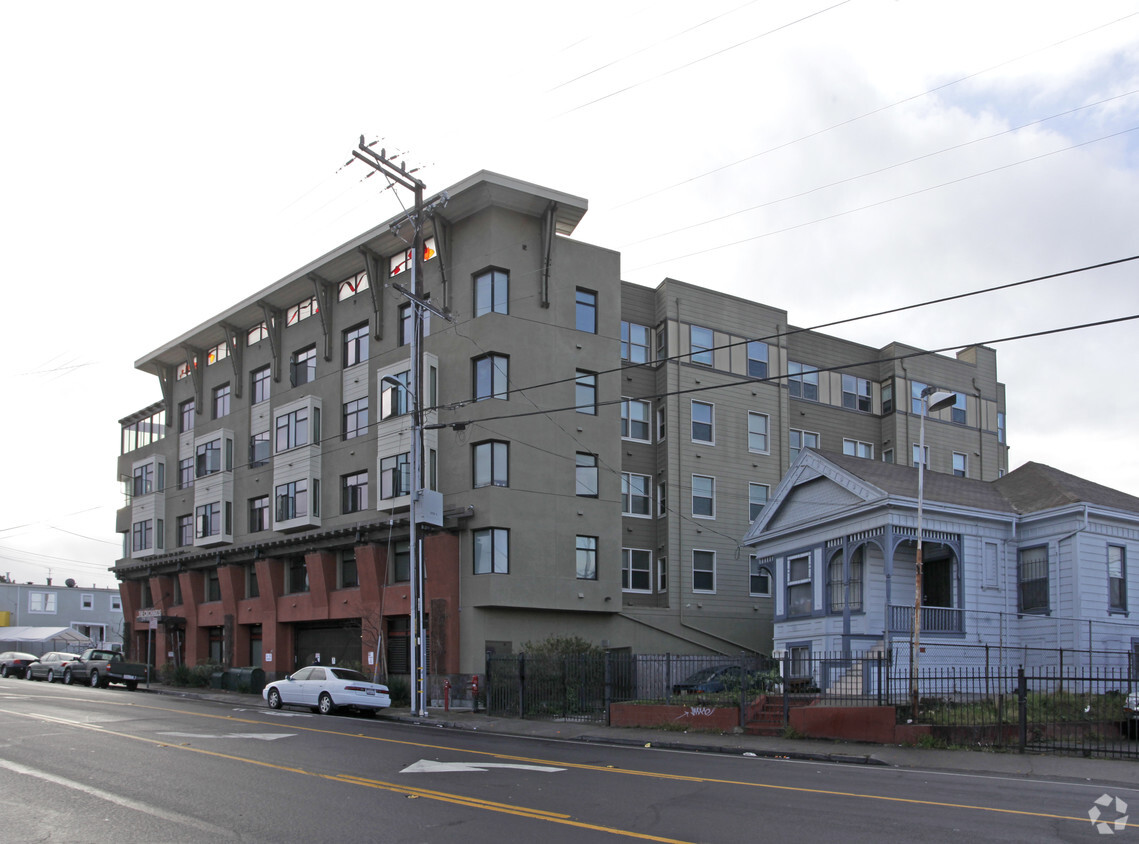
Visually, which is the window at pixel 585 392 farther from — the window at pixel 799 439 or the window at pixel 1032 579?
the window at pixel 1032 579

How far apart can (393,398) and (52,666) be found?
21.5 meters

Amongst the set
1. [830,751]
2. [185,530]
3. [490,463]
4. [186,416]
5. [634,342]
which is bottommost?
[830,751]

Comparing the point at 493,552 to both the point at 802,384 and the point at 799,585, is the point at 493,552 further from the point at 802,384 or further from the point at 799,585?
the point at 802,384

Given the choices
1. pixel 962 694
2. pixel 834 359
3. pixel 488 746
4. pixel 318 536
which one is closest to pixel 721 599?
pixel 834 359

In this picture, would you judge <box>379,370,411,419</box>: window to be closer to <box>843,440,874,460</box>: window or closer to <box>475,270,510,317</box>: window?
<box>475,270,510,317</box>: window

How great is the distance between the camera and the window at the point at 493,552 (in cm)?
3397

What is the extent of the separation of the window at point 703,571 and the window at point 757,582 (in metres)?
2.08

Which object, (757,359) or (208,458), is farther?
(208,458)

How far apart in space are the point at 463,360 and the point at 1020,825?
87.7 ft

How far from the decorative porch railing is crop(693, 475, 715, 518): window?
44.0 ft

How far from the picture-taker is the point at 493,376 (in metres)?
35.1

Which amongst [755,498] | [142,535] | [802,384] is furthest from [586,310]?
[142,535]

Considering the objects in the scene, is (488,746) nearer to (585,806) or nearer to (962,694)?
(585,806)

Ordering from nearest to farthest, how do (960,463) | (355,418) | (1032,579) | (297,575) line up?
(1032,579) < (355,418) < (297,575) < (960,463)
